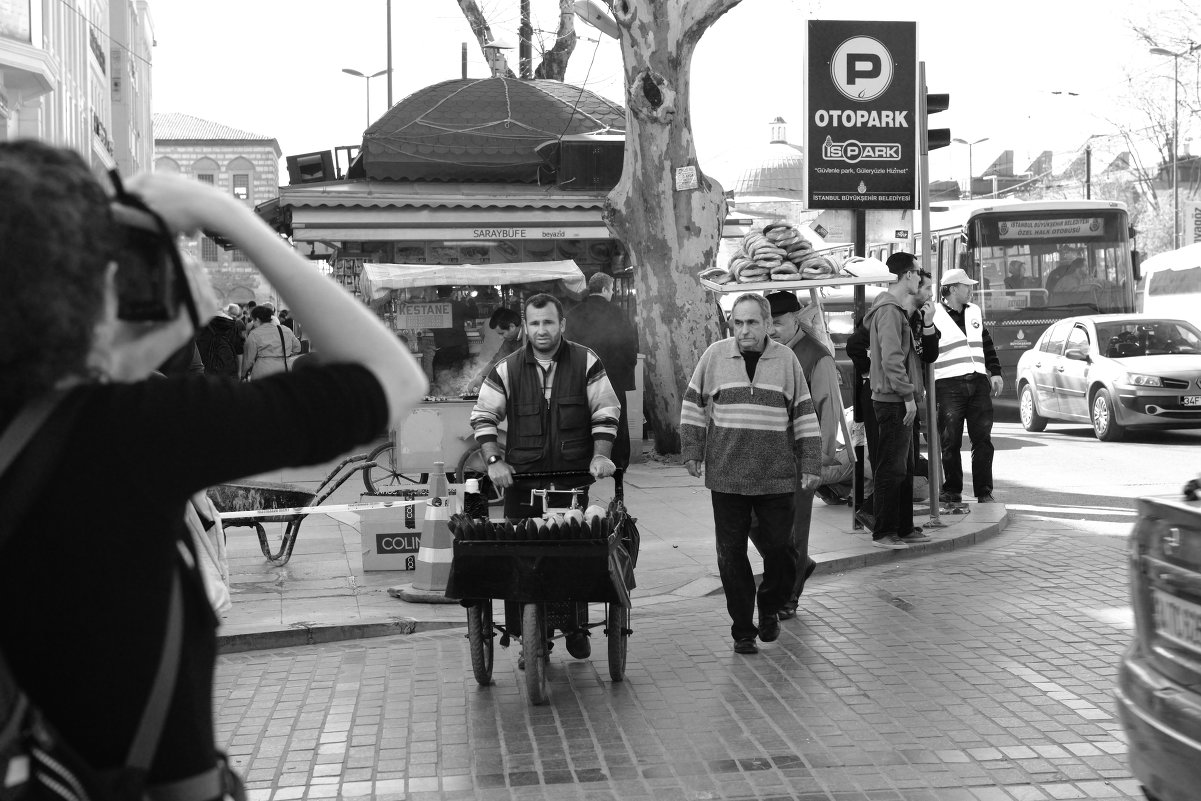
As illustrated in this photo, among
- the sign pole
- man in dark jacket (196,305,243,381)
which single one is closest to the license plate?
the sign pole

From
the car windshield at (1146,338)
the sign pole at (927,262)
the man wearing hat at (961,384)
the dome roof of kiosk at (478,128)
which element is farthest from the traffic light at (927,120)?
the dome roof of kiosk at (478,128)

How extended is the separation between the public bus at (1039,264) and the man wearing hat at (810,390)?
50.6 ft

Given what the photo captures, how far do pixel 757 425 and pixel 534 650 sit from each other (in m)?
1.69

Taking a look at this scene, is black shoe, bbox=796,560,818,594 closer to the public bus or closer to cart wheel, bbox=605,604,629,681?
cart wheel, bbox=605,604,629,681

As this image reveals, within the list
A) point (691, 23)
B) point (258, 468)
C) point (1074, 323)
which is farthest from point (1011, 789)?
point (1074, 323)

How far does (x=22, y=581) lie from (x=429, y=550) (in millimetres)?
7062

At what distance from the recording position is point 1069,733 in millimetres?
5523

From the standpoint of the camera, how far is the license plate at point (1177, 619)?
147 inches

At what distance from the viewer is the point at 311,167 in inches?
880

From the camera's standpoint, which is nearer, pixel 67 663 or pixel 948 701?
pixel 67 663

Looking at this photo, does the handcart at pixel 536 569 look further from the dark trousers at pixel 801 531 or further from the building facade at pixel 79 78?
the building facade at pixel 79 78

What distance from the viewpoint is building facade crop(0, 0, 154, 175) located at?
2406 centimetres

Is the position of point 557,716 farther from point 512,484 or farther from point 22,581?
point 22,581

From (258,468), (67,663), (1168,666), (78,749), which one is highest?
(258,468)
